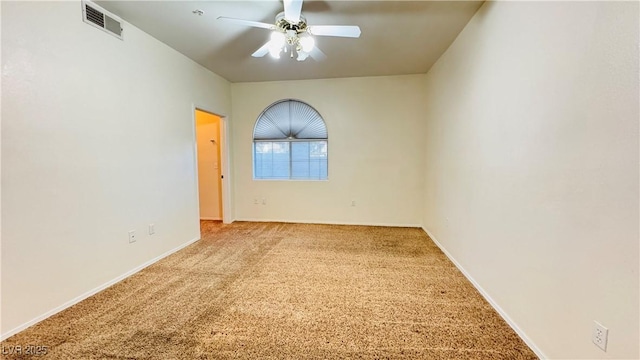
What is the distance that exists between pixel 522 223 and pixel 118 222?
3399 millimetres

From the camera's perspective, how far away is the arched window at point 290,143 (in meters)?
4.95

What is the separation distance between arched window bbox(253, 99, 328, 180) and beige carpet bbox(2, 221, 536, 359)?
201 cm

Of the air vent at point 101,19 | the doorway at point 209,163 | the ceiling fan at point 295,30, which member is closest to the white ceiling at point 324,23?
the air vent at point 101,19

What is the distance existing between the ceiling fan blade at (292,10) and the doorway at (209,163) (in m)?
3.13

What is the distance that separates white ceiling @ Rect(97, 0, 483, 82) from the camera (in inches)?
96.5

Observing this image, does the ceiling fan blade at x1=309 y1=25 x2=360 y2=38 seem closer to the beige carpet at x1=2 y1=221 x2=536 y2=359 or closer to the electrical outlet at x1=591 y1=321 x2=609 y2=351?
the beige carpet at x1=2 y1=221 x2=536 y2=359

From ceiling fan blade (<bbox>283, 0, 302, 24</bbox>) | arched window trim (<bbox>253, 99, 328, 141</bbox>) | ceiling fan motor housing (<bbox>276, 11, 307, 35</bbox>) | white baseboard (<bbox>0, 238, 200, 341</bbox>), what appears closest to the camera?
white baseboard (<bbox>0, 238, 200, 341</bbox>)

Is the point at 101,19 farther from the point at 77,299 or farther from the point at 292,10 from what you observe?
the point at 77,299

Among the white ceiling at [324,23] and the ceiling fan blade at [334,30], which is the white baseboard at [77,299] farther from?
the ceiling fan blade at [334,30]

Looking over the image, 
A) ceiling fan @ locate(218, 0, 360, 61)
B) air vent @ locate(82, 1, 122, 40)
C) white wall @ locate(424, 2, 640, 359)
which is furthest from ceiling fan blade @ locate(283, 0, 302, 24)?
air vent @ locate(82, 1, 122, 40)

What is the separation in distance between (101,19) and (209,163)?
301cm

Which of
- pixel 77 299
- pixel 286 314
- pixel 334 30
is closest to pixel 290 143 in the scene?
pixel 334 30

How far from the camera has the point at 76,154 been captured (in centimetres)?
224

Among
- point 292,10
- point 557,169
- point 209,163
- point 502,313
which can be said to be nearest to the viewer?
point 557,169
